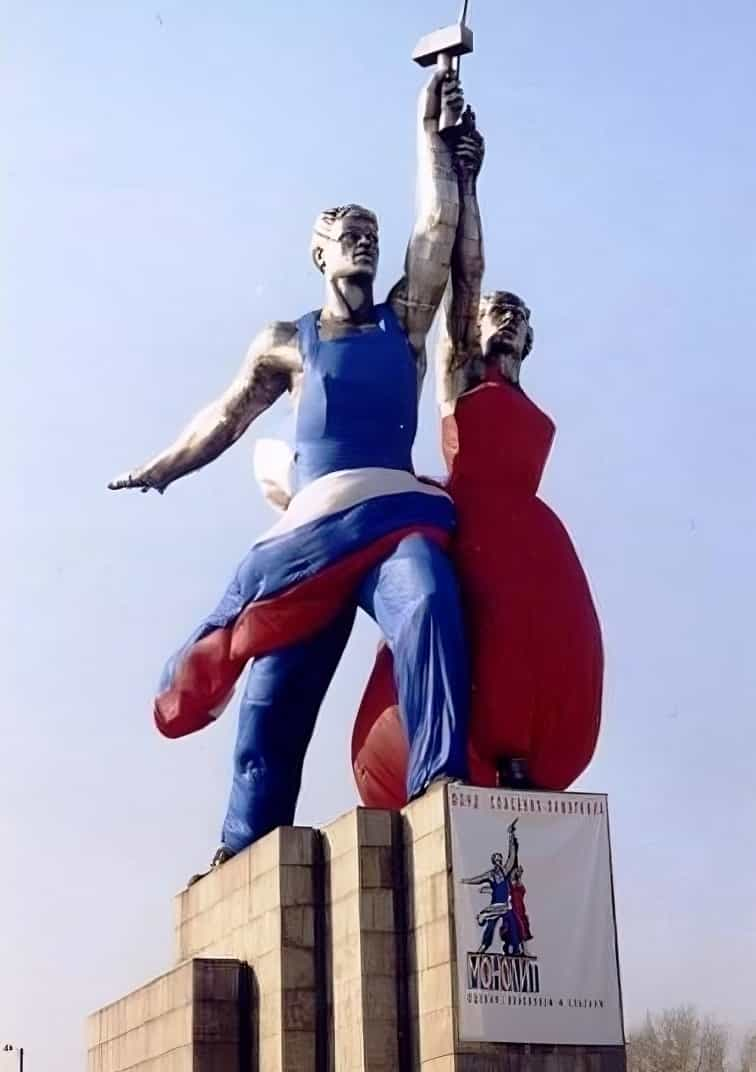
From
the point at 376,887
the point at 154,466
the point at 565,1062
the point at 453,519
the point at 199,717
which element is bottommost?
the point at 565,1062

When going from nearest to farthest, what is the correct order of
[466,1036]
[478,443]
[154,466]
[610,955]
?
[466,1036]
[610,955]
[478,443]
[154,466]

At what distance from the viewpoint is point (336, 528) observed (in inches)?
558

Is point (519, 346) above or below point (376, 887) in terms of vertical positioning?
above

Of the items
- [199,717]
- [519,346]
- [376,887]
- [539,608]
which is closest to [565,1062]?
[376,887]

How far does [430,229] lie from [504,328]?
36.6 inches

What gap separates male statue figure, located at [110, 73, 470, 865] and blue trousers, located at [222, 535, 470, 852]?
13 millimetres

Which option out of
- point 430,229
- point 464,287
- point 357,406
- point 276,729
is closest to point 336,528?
point 357,406

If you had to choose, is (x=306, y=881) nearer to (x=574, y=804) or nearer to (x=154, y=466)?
(x=574, y=804)

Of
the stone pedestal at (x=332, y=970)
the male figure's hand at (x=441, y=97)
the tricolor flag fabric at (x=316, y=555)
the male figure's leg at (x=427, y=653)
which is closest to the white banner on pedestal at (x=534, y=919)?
the stone pedestal at (x=332, y=970)

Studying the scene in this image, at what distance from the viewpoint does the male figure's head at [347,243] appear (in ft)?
49.4

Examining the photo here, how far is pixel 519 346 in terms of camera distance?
1526cm

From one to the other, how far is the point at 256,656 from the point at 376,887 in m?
2.51

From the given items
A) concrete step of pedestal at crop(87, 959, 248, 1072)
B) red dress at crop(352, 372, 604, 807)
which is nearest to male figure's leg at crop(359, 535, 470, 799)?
red dress at crop(352, 372, 604, 807)

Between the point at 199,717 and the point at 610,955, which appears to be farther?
the point at 199,717
